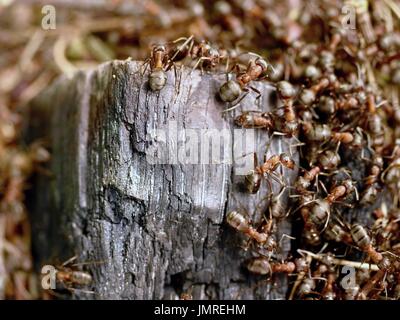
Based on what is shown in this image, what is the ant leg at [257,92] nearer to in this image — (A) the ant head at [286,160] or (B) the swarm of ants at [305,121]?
(B) the swarm of ants at [305,121]

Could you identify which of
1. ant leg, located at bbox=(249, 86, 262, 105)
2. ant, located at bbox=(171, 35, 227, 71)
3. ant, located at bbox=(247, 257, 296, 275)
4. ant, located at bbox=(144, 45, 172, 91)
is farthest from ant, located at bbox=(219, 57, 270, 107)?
ant, located at bbox=(247, 257, 296, 275)

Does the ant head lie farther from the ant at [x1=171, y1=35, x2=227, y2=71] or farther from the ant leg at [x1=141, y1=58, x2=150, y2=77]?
the ant leg at [x1=141, y1=58, x2=150, y2=77]

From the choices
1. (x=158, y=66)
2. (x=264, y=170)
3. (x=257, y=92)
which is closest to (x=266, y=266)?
(x=264, y=170)

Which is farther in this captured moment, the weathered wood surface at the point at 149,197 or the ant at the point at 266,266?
the ant at the point at 266,266

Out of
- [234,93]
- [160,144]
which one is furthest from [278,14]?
[160,144]

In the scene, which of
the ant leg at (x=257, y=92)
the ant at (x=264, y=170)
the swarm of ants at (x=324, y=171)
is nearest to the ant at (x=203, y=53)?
the swarm of ants at (x=324, y=171)
